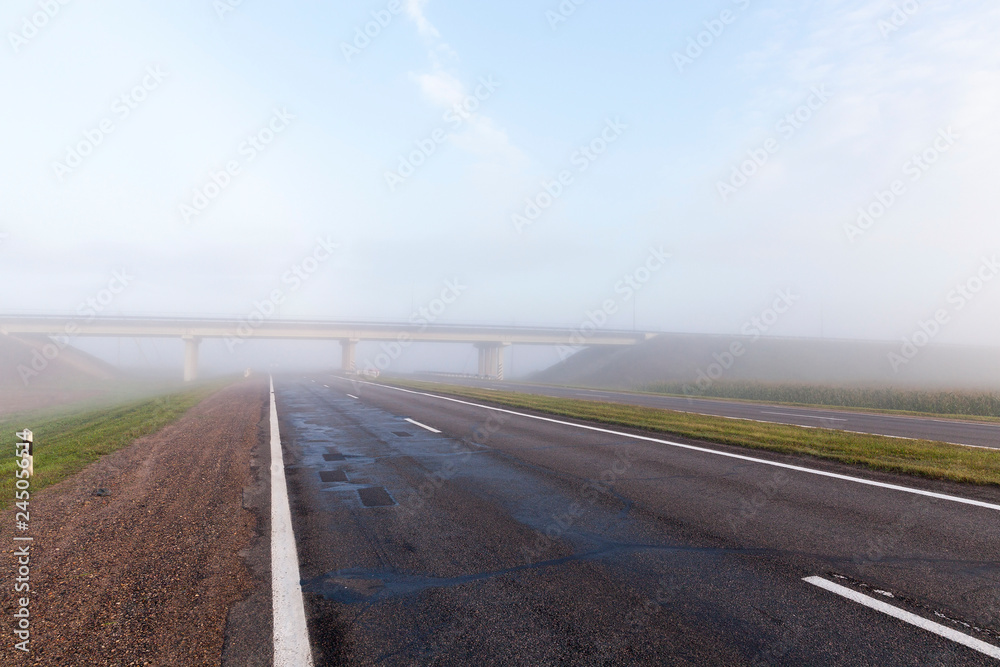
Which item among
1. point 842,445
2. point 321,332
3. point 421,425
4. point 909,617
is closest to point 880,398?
point 842,445

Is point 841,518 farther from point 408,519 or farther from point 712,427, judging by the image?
point 712,427

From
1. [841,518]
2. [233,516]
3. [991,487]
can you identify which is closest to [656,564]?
[841,518]

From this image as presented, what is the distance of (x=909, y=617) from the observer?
346 cm

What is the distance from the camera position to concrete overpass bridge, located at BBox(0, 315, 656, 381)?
61344 millimetres

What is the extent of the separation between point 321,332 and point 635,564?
7150 centimetres

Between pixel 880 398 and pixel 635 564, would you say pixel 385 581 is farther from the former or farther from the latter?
pixel 880 398

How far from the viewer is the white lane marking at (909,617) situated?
3.09 m

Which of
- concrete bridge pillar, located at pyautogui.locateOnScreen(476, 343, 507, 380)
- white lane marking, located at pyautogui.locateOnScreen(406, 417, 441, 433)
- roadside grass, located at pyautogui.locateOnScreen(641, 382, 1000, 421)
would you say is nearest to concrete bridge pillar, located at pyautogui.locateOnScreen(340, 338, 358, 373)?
concrete bridge pillar, located at pyautogui.locateOnScreen(476, 343, 507, 380)

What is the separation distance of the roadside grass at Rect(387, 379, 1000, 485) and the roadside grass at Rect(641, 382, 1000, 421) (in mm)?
14246

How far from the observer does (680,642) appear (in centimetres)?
321

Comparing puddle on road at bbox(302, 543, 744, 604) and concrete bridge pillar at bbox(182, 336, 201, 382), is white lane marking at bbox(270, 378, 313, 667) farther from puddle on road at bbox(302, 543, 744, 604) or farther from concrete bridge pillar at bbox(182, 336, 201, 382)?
concrete bridge pillar at bbox(182, 336, 201, 382)

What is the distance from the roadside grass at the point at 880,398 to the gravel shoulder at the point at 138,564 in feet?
86.9

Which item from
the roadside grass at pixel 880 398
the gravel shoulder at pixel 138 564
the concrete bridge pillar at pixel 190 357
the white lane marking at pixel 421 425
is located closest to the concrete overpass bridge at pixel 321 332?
the concrete bridge pillar at pixel 190 357

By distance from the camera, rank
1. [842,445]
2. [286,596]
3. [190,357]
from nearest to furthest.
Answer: [286,596] → [842,445] → [190,357]
